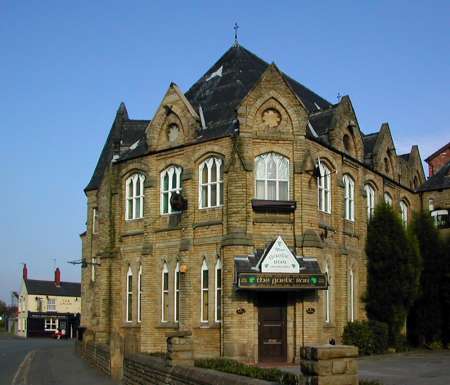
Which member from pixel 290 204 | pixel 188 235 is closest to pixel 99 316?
pixel 188 235

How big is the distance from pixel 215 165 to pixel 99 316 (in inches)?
372

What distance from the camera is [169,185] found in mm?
28297

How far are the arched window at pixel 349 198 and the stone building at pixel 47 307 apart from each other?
50.8 meters

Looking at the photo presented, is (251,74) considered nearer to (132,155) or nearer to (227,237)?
(132,155)

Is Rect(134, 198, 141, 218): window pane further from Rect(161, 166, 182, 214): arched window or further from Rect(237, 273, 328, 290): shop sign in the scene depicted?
Rect(237, 273, 328, 290): shop sign

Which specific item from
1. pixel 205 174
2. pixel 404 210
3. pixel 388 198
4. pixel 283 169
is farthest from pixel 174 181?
pixel 404 210

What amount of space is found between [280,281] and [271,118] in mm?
6356

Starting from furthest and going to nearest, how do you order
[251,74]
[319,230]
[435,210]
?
1. [435,210]
2. [251,74]
3. [319,230]

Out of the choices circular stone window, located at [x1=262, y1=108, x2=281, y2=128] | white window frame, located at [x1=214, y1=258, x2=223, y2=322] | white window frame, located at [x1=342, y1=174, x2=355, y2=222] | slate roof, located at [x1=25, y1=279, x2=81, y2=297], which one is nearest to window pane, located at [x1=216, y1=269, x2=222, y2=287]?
white window frame, located at [x1=214, y1=258, x2=223, y2=322]

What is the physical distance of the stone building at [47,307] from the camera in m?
80.6

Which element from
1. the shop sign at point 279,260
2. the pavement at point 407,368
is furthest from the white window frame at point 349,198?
the pavement at point 407,368

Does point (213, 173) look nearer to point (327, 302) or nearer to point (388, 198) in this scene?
point (327, 302)

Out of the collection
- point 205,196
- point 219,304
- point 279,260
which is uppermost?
point 205,196

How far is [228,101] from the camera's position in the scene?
28.7m
